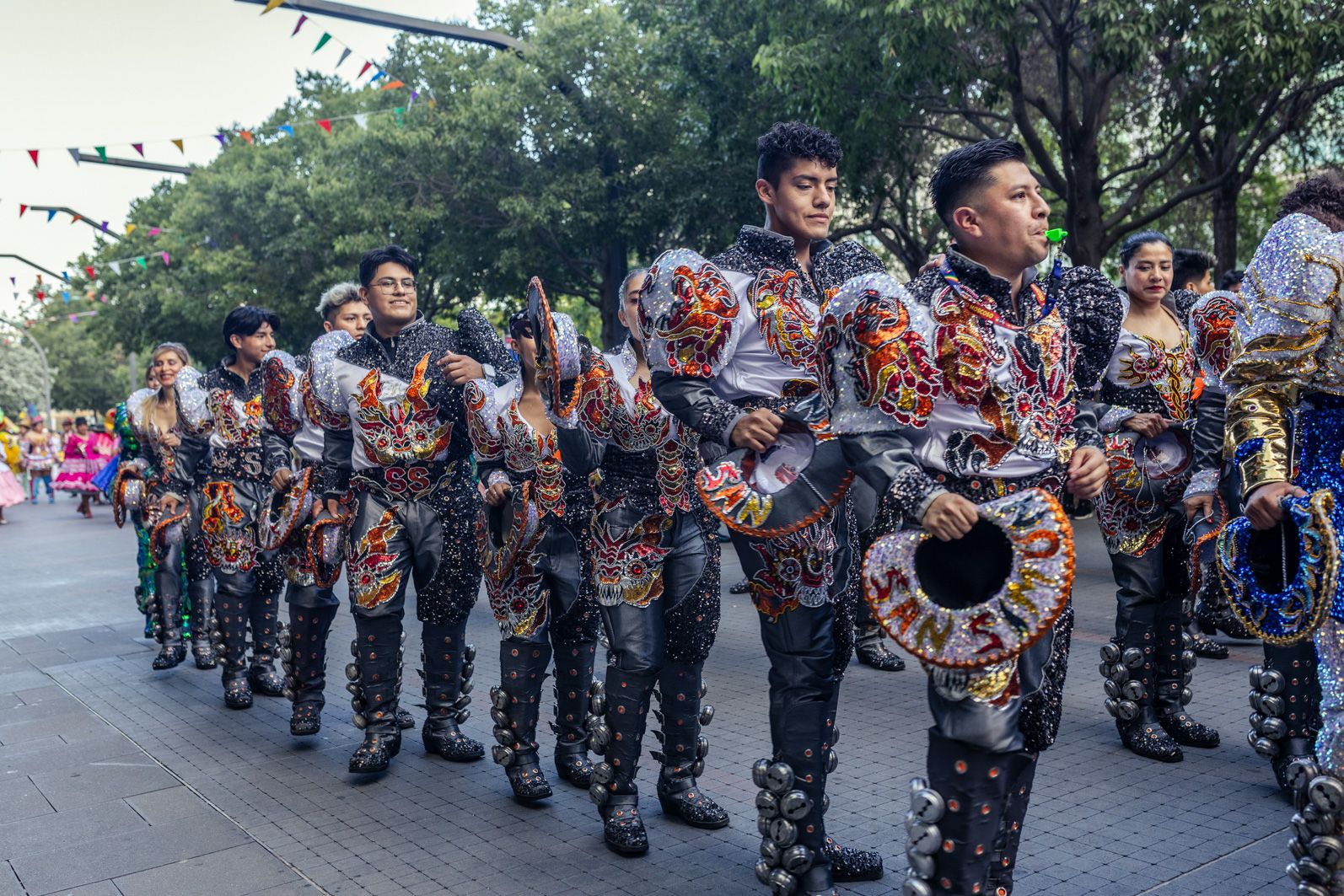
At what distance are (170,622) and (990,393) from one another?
6668 millimetres

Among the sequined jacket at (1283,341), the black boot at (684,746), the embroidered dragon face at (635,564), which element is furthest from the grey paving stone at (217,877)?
the sequined jacket at (1283,341)

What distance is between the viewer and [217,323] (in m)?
28.5

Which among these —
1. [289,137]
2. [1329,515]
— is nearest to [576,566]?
[1329,515]

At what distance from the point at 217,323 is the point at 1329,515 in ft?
93.2

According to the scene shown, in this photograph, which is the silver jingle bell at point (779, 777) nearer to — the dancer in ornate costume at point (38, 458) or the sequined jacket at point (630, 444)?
the sequined jacket at point (630, 444)

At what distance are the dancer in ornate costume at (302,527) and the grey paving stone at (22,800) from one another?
1.16 meters

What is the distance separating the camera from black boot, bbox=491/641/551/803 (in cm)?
494

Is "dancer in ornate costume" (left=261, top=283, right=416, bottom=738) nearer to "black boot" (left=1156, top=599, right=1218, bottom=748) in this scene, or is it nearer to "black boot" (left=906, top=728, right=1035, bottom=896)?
"black boot" (left=906, top=728, right=1035, bottom=896)

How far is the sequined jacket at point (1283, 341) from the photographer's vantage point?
3.34 meters

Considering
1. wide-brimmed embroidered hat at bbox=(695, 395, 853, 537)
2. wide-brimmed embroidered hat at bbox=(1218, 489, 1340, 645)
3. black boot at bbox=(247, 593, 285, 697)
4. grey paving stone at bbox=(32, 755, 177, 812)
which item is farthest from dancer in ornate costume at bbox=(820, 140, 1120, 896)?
black boot at bbox=(247, 593, 285, 697)

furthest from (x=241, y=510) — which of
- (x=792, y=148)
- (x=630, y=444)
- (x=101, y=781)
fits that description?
(x=792, y=148)

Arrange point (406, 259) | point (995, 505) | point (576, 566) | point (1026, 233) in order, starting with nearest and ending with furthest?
point (995, 505), point (1026, 233), point (576, 566), point (406, 259)

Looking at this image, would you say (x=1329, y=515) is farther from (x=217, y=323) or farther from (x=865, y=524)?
(x=217, y=323)

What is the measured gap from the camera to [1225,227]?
14914mm
